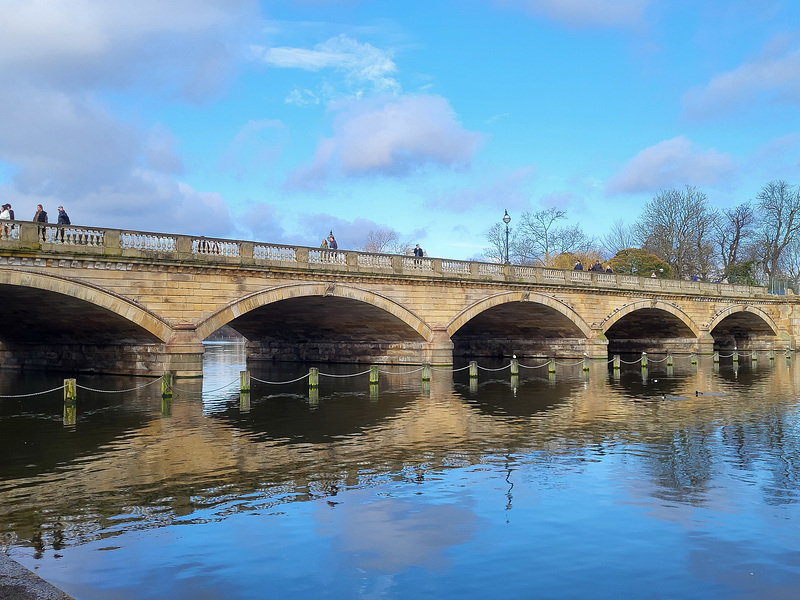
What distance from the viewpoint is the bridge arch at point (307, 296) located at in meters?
26.8

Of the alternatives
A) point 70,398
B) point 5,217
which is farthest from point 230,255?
point 70,398

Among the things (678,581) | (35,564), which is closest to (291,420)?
(35,564)

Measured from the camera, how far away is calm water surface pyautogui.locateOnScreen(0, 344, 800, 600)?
6.77 m

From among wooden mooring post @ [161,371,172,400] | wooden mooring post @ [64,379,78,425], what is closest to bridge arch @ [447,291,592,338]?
wooden mooring post @ [161,371,172,400]

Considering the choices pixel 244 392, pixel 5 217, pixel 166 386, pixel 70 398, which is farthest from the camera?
pixel 5 217

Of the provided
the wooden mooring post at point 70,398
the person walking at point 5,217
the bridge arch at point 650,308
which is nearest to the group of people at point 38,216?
the person walking at point 5,217

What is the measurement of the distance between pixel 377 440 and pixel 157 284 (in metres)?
14.0

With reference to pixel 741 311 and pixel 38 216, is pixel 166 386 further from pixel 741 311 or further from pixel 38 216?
pixel 741 311

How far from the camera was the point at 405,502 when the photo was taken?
940cm

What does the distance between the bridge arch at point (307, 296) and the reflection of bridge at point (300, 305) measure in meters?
0.05

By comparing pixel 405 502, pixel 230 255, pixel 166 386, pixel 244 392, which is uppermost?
pixel 230 255

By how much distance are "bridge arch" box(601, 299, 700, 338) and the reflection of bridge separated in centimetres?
Answer: 10

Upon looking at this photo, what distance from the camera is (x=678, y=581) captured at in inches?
261

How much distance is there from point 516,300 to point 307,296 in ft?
40.4
